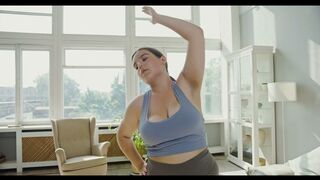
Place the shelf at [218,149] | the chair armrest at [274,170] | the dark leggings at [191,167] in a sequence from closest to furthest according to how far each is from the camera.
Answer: the dark leggings at [191,167] < the chair armrest at [274,170] < the shelf at [218,149]

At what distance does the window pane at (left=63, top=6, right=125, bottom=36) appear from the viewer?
4941mm

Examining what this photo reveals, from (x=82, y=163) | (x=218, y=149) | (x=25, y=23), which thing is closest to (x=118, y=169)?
(x=82, y=163)

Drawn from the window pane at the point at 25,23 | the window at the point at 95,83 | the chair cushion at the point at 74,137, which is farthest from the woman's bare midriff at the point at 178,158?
the window pane at the point at 25,23

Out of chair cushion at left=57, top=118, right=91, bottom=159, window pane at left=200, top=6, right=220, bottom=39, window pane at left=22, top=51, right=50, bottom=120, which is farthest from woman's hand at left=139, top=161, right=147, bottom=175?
window pane at left=200, top=6, right=220, bottom=39

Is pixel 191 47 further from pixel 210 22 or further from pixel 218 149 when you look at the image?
pixel 210 22

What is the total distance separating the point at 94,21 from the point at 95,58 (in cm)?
70

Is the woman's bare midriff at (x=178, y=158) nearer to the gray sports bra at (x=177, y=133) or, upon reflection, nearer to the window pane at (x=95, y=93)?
the gray sports bra at (x=177, y=133)

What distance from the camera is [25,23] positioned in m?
4.79

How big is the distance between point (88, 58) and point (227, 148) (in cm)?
313

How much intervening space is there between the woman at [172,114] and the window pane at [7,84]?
4.64 metres

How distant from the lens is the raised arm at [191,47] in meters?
0.67

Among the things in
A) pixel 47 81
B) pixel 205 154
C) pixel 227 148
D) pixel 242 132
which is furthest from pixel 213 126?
pixel 205 154

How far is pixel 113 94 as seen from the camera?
5.15 metres

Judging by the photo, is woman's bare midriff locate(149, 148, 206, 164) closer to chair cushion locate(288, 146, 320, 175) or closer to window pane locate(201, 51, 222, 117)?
chair cushion locate(288, 146, 320, 175)
